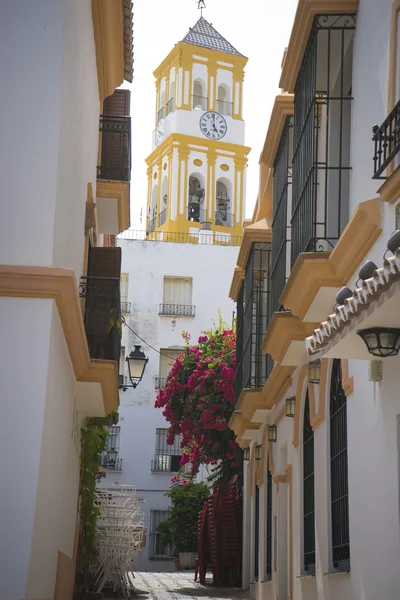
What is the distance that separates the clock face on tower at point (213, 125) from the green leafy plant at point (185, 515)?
20.7 m

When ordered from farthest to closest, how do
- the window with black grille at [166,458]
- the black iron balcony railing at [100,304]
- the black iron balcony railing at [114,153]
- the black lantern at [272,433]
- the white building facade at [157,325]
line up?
the window with black grille at [166,458]
the white building facade at [157,325]
the black lantern at [272,433]
the black iron balcony railing at [114,153]
the black iron balcony railing at [100,304]

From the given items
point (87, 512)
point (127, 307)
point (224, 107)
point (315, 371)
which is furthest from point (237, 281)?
point (224, 107)

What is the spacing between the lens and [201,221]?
47.3 metres

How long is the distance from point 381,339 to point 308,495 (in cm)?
576

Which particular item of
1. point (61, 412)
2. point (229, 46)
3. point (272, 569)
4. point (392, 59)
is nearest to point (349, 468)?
point (61, 412)

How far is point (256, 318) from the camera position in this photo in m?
17.2

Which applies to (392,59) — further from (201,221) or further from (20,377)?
(201,221)

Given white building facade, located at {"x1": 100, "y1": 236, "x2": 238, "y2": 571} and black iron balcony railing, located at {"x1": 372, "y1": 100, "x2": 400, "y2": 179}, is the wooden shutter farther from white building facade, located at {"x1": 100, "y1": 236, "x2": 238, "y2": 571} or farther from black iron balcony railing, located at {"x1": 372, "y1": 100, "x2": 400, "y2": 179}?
white building facade, located at {"x1": 100, "y1": 236, "x2": 238, "y2": 571}

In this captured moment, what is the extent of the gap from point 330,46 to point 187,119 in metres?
38.2

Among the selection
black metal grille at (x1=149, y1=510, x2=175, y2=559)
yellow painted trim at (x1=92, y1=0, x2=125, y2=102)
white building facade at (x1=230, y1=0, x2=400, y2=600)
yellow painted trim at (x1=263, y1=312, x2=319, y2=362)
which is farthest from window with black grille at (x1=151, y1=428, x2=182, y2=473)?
yellow painted trim at (x1=263, y1=312, x2=319, y2=362)

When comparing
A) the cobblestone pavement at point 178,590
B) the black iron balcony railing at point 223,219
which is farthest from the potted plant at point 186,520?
Result: the black iron balcony railing at point 223,219

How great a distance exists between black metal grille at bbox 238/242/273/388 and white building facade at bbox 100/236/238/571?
20185 millimetres

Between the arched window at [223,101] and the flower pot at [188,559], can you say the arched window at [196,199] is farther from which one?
the flower pot at [188,559]

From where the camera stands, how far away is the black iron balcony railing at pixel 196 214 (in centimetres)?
4738
